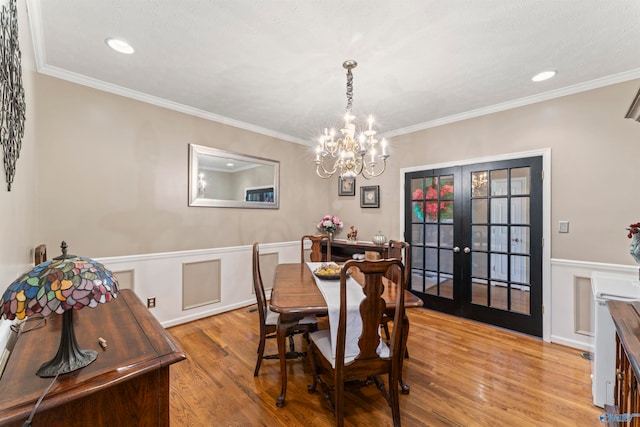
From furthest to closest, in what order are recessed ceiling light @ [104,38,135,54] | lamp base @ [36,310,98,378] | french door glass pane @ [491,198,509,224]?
1. french door glass pane @ [491,198,509,224]
2. recessed ceiling light @ [104,38,135,54]
3. lamp base @ [36,310,98,378]

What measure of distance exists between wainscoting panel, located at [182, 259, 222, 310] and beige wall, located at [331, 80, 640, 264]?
353 cm

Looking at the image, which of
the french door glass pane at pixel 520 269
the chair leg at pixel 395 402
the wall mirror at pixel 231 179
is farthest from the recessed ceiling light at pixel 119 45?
the french door glass pane at pixel 520 269

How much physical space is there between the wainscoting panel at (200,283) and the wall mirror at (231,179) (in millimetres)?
769

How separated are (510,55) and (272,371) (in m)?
3.21

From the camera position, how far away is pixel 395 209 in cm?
395

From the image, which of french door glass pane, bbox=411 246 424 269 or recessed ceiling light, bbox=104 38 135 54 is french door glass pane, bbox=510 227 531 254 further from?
recessed ceiling light, bbox=104 38 135 54

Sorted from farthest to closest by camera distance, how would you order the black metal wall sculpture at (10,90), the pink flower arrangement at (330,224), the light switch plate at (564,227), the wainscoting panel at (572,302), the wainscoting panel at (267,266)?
the pink flower arrangement at (330,224)
the wainscoting panel at (267,266)
the light switch plate at (564,227)
the wainscoting panel at (572,302)
the black metal wall sculpture at (10,90)

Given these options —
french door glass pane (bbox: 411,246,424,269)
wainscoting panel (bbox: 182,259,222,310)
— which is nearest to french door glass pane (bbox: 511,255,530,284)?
french door glass pane (bbox: 411,246,424,269)

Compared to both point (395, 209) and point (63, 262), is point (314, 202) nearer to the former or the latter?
point (395, 209)

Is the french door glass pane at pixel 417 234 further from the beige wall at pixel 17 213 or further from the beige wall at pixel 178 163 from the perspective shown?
the beige wall at pixel 17 213

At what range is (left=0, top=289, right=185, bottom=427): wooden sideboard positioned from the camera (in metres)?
0.74

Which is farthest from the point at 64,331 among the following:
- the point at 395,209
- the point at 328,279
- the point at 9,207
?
the point at 395,209

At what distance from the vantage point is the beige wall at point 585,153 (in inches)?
93.6

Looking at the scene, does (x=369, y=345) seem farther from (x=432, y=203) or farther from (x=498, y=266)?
(x=432, y=203)
